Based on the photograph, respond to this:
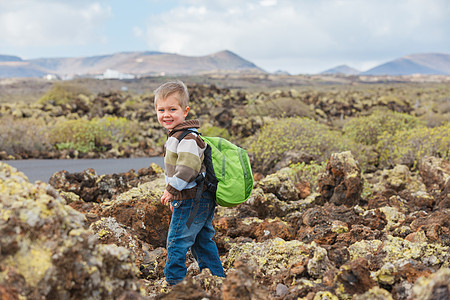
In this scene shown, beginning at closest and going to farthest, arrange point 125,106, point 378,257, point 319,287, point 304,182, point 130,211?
point 319,287
point 378,257
point 130,211
point 304,182
point 125,106

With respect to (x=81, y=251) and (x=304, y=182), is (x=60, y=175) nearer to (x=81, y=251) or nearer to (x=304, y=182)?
(x=304, y=182)

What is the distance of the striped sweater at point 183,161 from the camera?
2.59m

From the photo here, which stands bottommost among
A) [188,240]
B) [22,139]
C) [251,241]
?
[251,241]

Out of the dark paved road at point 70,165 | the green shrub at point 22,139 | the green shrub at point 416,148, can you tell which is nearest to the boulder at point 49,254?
the dark paved road at point 70,165

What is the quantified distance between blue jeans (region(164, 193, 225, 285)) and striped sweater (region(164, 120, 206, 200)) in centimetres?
10

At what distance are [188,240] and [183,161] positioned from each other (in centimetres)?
57

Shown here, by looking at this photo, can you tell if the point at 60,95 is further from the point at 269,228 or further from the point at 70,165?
the point at 269,228

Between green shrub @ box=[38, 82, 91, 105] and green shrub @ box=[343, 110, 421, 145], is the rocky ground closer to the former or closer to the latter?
green shrub @ box=[343, 110, 421, 145]

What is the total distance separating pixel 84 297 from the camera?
1439 mm

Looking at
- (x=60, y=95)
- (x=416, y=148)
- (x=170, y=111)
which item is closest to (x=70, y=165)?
(x=170, y=111)

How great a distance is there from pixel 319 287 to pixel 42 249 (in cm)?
139

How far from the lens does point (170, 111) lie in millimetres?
2787

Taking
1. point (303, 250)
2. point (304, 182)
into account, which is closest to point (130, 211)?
point (303, 250)

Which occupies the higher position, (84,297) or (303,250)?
(84,297)
